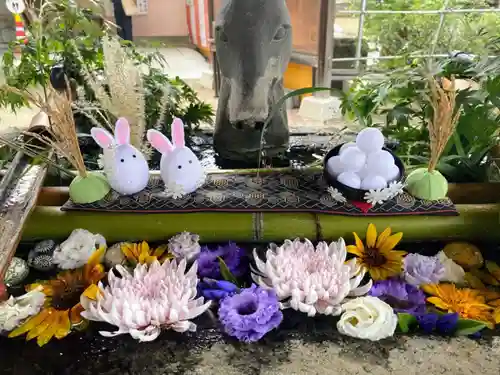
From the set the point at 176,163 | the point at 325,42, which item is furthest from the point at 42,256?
the point at 325,42

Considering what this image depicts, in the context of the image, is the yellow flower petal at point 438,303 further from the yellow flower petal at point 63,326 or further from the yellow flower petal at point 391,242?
the yellow flower petal at point 63,326

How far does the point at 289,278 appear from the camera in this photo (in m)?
0.68

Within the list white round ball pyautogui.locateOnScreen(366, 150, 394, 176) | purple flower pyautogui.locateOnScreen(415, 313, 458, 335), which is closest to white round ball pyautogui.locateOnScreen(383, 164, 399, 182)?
white round ball pyautogui.locateOnScreen(366, 150, 394, 176)

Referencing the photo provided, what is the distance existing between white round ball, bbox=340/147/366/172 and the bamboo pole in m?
0.08

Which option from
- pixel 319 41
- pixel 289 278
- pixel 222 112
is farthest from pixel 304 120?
pixel 289 278

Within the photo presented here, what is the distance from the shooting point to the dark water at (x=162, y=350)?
0.59 metres

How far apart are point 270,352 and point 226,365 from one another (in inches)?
2.3

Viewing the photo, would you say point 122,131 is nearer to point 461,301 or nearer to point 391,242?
point 391,242

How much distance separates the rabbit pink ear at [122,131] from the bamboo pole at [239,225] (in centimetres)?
12

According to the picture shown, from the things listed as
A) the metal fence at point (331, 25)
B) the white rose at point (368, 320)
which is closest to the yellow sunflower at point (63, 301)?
the white rose at point (368, 320)

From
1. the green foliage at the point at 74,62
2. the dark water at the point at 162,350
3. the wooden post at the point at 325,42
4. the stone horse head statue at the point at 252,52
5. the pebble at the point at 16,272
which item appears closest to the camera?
the dark water at the point at 162,350

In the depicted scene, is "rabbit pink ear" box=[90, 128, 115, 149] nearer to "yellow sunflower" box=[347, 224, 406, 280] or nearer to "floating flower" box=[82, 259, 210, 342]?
"floating flower" box=[82, 259, 210, 342]

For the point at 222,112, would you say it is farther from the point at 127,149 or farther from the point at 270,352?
the point at 270,352

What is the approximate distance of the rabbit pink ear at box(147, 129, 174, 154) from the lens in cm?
77
